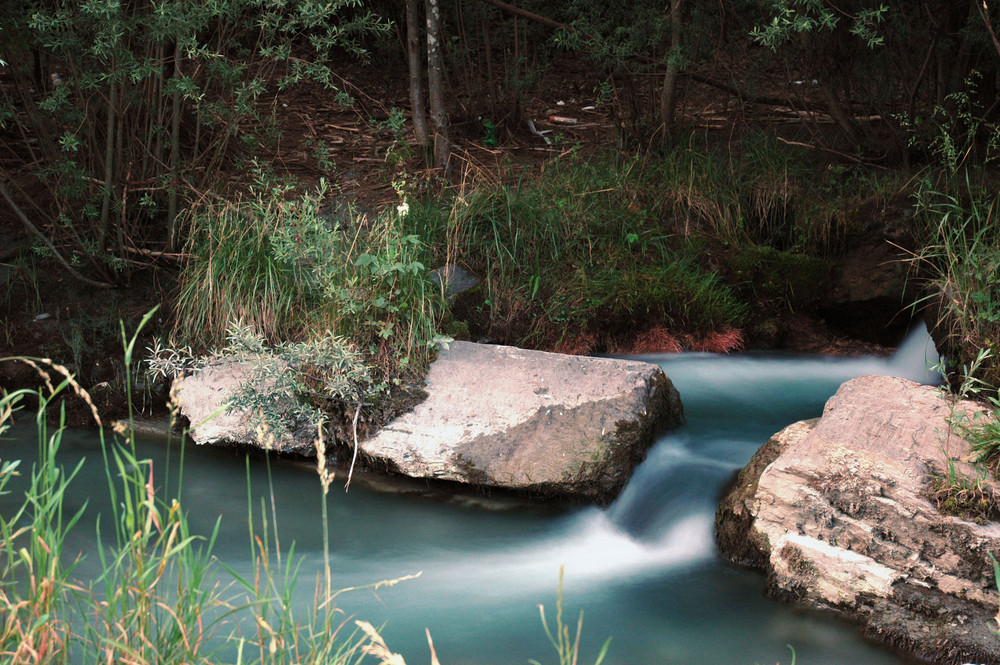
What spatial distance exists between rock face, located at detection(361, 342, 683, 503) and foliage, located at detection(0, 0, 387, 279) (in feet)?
7.19

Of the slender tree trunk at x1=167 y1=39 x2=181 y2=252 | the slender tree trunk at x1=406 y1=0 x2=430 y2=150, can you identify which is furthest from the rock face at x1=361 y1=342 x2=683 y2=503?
the slender tree trunk at x1=406 y1=0 x2=430 y2=150

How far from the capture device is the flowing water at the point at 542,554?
10.6 feet

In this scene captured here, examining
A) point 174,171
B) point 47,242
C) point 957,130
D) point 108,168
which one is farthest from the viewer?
point 957,130

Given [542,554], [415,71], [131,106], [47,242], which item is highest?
[415,71]

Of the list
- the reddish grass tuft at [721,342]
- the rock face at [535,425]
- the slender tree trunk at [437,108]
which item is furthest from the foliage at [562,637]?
the slender tree trunk at [437,108]

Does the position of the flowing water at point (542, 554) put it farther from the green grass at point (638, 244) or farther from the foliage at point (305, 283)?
the green grass at point (638, 244)

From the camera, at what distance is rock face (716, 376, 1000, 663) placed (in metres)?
3.21

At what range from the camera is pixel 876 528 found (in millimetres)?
3465

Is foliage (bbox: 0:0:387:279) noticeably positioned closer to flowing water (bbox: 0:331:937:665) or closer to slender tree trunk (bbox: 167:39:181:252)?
slender tree trunk (bbox: 167:39:181:252)

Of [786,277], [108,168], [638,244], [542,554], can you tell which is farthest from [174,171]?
[786,277]

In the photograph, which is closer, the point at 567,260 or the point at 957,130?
the point at 567,260

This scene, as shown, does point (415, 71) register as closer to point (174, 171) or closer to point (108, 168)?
point (174, 171)

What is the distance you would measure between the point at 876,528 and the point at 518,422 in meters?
1.72

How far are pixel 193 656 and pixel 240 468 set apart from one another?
9.43 feet
